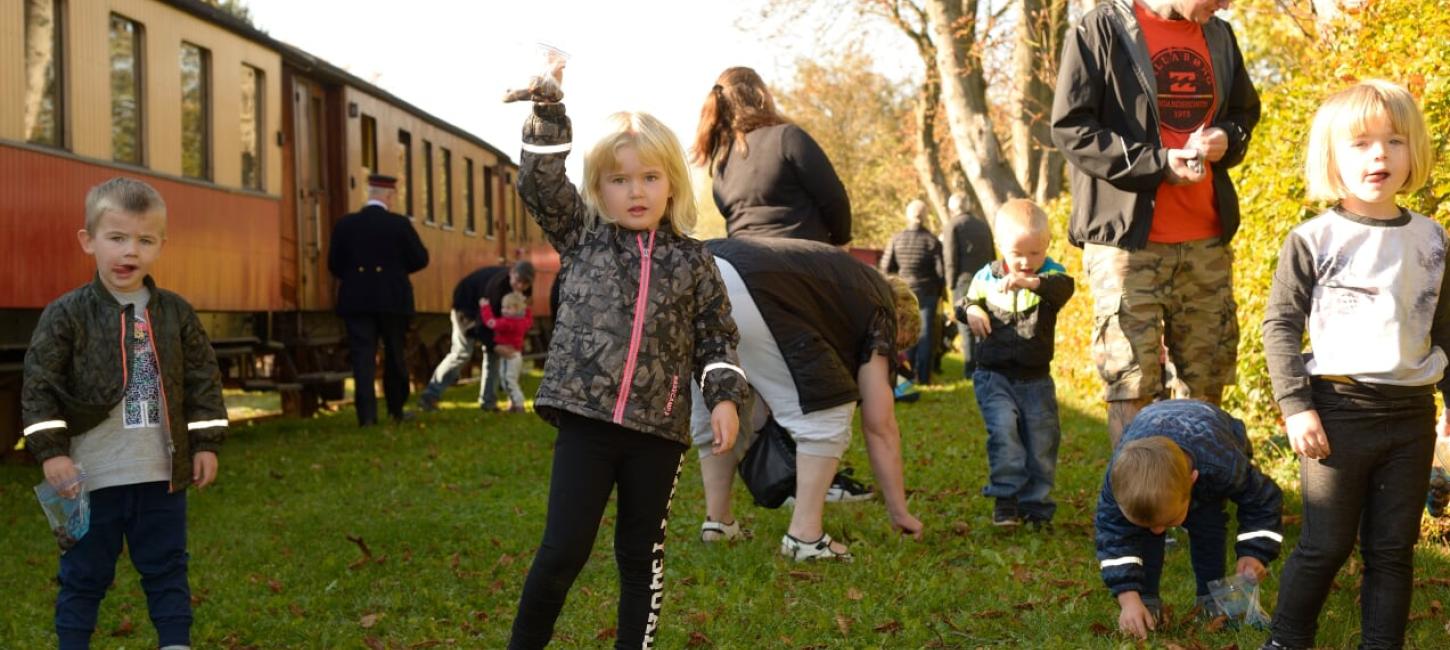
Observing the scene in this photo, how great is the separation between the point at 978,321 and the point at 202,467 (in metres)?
3.32

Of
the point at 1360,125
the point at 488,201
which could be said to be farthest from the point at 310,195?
the point at 1360,125

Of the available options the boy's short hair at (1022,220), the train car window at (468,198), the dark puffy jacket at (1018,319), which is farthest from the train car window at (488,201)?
the boy's short hair at (1022,220)

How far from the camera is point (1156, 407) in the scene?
4.85m

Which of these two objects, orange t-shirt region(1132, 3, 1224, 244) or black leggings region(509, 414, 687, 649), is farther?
orange t-shirt region(1132, 3, 1224, 244)

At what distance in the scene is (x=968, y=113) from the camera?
2067 cm

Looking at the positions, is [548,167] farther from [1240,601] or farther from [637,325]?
[1240,601]

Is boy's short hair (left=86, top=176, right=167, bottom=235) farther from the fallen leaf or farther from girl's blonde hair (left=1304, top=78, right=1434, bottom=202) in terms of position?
girl's blonde hair (left=1304, top=78, right=1434, bottom=202)

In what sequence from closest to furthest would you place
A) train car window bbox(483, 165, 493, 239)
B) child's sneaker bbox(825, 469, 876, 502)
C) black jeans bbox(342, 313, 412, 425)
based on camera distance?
1. child's sneaker bbox(825, 469, 876, 502)
2. black jeans bbox(342, 313, 412, 425)
3. train car window bbox(483, 165, 493, 239)

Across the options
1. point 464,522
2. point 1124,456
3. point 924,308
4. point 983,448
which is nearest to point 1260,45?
point 924,308

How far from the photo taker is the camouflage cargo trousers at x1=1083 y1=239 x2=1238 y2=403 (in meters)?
5.39

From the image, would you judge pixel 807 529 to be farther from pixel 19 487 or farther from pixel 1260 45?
pixel 1260 45

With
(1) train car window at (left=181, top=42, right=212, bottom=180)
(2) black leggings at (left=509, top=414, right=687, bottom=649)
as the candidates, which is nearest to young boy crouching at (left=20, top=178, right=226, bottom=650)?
(2) black leggings at (left=509, top=414, right=687, bottom=649)

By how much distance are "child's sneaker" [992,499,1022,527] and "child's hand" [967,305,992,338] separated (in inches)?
30.3

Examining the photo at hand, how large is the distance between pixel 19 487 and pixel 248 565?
3031 millimetres
